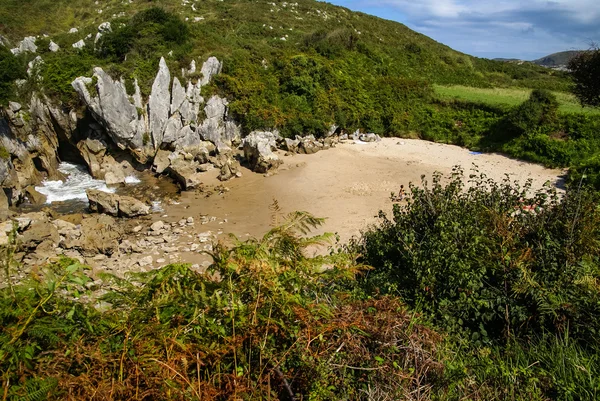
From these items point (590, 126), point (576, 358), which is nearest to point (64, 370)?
point (576, 358)

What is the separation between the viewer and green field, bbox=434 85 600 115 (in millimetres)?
27156

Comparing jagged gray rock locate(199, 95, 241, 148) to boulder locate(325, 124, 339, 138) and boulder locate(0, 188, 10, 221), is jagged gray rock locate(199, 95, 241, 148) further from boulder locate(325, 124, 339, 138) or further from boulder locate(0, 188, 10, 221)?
boulder locate(0, 188, 10, 221)

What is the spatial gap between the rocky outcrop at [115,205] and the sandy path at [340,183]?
93 centimetres

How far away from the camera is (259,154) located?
22.0 m

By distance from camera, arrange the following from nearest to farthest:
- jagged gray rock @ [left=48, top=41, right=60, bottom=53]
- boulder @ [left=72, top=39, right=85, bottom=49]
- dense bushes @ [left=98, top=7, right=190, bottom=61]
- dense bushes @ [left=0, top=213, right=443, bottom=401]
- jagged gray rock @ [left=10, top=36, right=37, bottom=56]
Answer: dense bushes @ [left=0, top=213, right=443, bottom=401]
jagged gray rock @ [left=10, top=36, right=37, bottom=56]
jagged gray rock @ [left=48, top=41, right=60, bottom=53]
boulder @ [left=72, top=39, right=85, bottom=49]
dense bushes @ [left=98, top=7, right=190, bottom=61]

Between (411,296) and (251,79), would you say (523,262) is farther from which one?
(251,79)

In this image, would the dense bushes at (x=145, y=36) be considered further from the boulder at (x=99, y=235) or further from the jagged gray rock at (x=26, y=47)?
the boulder at (x=99, y=235)

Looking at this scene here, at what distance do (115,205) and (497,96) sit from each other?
30634 millimetres

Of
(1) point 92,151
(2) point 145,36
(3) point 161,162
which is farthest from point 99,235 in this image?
(2) point 145,36

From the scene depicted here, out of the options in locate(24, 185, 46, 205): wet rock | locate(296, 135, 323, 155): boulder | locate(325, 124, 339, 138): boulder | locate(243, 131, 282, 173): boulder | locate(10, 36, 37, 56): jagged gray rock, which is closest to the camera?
locate(24, 185, 46, 205): wet rock

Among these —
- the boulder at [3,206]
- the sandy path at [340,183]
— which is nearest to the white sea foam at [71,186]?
the boulder at [3,206]

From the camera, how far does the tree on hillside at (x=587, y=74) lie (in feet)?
49.7

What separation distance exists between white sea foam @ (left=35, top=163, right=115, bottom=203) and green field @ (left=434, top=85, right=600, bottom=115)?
91.2 ft

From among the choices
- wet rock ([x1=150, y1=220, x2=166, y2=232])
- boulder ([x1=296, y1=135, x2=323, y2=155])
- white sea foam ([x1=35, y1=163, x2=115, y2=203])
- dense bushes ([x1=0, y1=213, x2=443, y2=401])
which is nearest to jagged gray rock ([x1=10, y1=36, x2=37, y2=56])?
white sea foam ([x1=35, y1=163, x2=115, y2=203])
